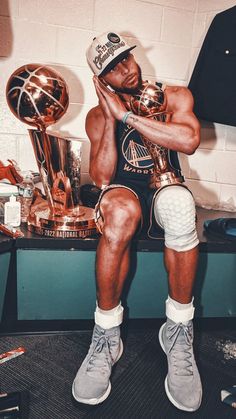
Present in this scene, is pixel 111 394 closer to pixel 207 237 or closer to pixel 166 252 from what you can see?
pixel 166 252

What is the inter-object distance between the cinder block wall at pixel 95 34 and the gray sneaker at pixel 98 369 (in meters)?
1.10

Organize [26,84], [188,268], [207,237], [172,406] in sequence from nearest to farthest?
[172,406], [188,268], [26,84], [207,237]

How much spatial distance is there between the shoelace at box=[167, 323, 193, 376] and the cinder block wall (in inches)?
41.7

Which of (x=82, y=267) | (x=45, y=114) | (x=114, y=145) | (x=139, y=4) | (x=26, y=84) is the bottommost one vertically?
(x=82, y=267)

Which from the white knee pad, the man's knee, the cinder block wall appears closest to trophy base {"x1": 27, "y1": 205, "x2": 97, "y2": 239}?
the man's knee

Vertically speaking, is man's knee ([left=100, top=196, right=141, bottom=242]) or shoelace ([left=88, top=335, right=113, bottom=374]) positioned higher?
man's knee ([left=100, top=196, right=141, bottom=242])

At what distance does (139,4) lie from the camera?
2.07 metres

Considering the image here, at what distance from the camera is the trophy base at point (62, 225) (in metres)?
1.50

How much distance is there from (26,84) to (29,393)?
1.06 m

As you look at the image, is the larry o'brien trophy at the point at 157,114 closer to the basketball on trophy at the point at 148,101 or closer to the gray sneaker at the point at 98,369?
the basketball on trophy at the point at 148,101

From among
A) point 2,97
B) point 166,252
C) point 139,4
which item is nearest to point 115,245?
point 166,252

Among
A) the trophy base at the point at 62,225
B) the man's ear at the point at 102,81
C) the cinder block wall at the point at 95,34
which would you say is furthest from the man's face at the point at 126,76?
the cinder block wall at the point at 95,34

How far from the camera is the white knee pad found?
48.9 inches

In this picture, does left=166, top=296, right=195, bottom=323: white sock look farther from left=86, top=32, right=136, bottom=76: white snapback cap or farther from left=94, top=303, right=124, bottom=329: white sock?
left=86, top=32, right=136, bottom=76: white snapback cap
